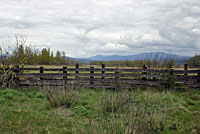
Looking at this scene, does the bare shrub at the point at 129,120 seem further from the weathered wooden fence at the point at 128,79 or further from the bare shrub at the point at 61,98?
the weathered wooden fence at the point at 128,79

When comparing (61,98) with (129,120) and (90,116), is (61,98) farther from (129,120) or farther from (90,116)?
(129,120)

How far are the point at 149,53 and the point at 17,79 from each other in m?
9.15

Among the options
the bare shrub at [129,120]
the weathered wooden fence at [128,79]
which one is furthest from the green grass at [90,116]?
the weathered wooden fence at [128,79]

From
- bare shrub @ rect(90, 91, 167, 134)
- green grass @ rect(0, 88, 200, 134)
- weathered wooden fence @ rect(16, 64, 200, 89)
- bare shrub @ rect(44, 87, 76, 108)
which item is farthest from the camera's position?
weathered wooden fence @ rect(16, 64, 200, 89)

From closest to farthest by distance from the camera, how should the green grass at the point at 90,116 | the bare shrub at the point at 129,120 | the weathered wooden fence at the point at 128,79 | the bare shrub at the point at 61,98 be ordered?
the bare shrub at the point at 129,120, the green grass at the point at 90,116, the bare shrub at the point at 61,98, the weathered wooden fence at the point at 128,79

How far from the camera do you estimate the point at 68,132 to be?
4.96 metres

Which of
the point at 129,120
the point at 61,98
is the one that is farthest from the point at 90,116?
the point at 129,120

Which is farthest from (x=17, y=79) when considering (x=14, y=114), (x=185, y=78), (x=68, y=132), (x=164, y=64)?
(x=185, y=78)

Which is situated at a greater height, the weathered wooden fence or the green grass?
the weathered wooden fence

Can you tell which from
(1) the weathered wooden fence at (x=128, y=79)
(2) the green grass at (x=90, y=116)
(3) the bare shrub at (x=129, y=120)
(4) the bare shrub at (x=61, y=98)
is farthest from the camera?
(1) the weathered wooden fence at (x=128, y=79)

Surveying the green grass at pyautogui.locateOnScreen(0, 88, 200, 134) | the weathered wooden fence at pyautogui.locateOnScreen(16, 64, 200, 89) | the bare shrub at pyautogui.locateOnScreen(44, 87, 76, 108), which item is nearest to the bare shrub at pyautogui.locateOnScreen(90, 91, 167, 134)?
the green grass at pyautogui.locateOnScreen(0, 88, 200, 134)

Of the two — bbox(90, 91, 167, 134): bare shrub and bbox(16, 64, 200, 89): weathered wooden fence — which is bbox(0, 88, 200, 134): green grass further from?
bbox(16, 64, 200, 89): weathered wooden fence

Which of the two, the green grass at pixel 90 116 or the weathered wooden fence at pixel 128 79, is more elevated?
the weathered wooden fence at pixel 128 79

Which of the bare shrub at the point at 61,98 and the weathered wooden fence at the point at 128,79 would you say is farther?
the weathered wooden fence at the point at 128,79
